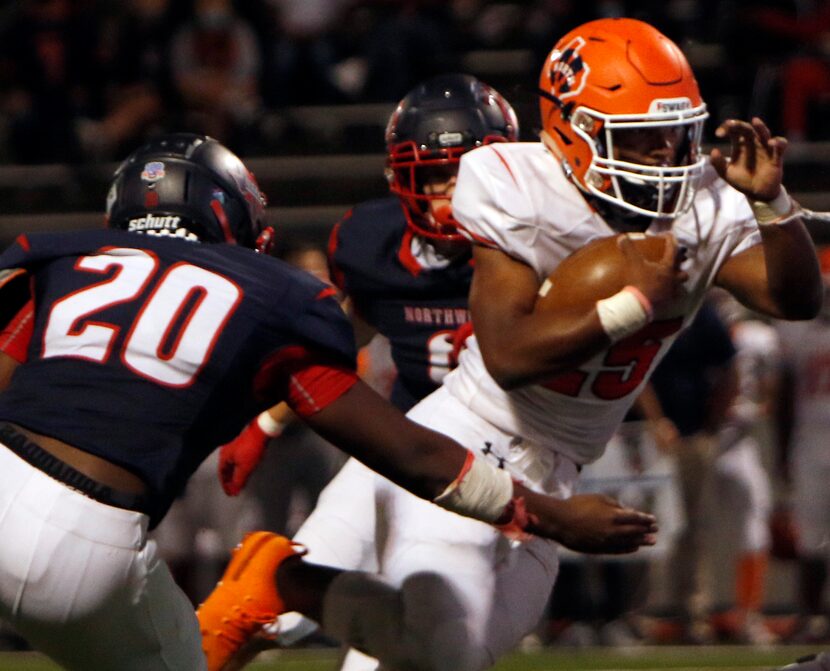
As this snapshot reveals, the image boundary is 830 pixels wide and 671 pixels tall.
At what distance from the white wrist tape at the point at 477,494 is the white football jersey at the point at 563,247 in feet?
1.83

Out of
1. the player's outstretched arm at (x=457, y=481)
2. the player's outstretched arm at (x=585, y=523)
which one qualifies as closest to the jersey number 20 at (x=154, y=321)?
the player's outstretched arm at (x=457, y=481)

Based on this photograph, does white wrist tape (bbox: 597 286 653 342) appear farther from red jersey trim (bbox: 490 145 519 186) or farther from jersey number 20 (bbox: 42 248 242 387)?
jersey number 20 (bbox: 42 248 242 387)

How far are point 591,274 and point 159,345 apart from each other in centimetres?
95

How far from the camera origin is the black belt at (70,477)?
2.77 meters

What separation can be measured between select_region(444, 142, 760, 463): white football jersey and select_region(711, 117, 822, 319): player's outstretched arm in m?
0.08

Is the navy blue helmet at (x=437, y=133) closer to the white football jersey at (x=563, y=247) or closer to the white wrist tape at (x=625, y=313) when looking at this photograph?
the white football jersey at (x=563, y=247)

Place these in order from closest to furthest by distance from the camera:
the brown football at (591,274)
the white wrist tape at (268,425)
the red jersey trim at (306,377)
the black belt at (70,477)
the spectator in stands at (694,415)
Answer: the black belt at (70,477) < the red jersey trim at (306,377) < the brown football at (591,274) < the white wrist tape at (268,425) < the spectator in stands at (694,415)

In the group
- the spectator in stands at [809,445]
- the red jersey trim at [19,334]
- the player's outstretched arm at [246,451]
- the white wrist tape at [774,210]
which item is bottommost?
the spectator in stands at [809,445]

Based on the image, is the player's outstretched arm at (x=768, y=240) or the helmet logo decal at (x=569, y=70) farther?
the helmet logo decal at (x=569, y=70)

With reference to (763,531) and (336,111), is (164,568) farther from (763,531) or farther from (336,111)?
(336,111)

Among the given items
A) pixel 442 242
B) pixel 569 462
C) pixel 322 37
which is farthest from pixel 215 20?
pixel 569 462

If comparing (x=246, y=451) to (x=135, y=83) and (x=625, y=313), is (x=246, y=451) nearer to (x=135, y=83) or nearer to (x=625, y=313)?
(x=625, y=313)

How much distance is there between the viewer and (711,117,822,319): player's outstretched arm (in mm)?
3336

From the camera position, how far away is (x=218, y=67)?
1004 cm
